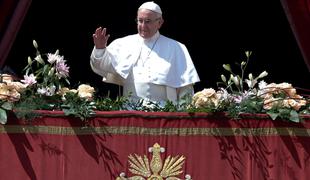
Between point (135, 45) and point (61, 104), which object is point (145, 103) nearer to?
point (61, 104)

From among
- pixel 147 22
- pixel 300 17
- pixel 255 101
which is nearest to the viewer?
pixel 255 101

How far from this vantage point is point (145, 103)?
6.29 metres

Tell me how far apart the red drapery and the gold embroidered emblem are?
3cm

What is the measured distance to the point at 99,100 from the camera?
621cm

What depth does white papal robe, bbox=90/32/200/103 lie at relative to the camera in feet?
23.1

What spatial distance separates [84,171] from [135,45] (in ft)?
5.23

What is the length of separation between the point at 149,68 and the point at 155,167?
4.20ft

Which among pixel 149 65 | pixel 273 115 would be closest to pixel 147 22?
pixel 149 65

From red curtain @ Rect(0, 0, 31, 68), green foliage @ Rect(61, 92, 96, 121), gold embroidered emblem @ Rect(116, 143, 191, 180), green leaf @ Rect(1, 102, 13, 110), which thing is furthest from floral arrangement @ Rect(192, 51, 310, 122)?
red curtain @ Rect(0, 0, 31, 68)

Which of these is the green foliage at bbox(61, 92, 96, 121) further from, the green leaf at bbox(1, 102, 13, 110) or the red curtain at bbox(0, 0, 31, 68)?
the red curtain at bbox(0, 0, 31, 68)

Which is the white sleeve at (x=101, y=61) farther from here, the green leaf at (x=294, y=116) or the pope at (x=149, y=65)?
the green leaf at (x=294, y=116)

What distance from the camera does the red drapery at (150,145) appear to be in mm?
5984

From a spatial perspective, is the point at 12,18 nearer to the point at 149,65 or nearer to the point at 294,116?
the point at 149,65

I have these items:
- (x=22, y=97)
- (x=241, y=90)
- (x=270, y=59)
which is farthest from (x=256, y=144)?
(x=270, y=59)
